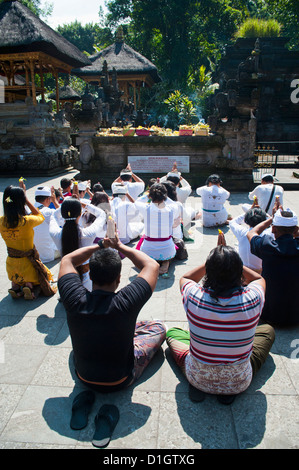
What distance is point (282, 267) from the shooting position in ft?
12.2

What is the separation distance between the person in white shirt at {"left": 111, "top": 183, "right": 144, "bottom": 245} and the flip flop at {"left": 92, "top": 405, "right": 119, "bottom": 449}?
406cm

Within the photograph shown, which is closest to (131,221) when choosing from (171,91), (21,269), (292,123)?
(21,269)

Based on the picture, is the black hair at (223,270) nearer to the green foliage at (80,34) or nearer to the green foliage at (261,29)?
the green foliage at (261,29)

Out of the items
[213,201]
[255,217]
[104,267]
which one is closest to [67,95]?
[213,201]

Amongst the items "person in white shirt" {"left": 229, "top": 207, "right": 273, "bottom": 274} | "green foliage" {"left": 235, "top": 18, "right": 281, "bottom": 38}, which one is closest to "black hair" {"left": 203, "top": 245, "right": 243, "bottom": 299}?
"person in white shirt" {"left": 229, "top": 207, "right": 273, "bottom": 274}

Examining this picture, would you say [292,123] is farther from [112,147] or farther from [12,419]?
[12,419]

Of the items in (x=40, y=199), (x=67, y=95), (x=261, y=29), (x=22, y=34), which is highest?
(x=261, y=29)

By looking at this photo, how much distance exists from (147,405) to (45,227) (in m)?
3.71

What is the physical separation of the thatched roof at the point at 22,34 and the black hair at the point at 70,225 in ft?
46.4

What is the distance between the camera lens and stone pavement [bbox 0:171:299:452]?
2.58 metres

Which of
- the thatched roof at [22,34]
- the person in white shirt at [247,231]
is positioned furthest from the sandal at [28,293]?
the thatched roof at [22,34]

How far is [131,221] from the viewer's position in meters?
7.30

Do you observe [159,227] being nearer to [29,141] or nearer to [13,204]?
[13,204]

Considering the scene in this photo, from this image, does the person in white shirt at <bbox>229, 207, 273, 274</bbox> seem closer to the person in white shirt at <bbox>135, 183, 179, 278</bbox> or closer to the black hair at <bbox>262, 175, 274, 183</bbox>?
the person in white shirt at <bbox>135, 183, 179, 278</bbox>
